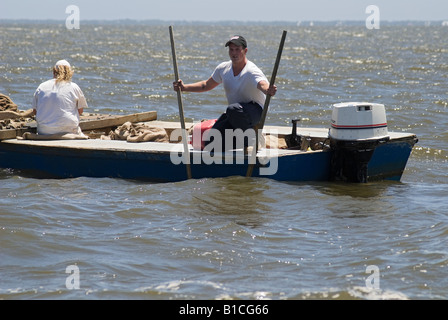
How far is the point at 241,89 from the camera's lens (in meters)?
8.45

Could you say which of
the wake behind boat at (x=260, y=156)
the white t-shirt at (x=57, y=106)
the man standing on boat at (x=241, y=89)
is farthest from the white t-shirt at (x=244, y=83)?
the white t-shirt at (x=57, y=106)

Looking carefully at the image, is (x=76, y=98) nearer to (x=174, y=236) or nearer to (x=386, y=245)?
(x=174, y=236)

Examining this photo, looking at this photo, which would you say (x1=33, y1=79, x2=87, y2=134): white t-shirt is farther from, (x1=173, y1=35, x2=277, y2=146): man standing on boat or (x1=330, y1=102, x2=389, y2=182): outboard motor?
(x1=330, y1=102, x2=389, y2=182): outboard motor

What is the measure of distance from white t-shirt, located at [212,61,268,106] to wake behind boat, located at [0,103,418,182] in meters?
0.50

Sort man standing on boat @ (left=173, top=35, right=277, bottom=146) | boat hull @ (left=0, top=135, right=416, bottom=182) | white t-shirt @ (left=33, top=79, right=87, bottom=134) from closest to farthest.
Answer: man standing on boat @ (left=173, top=35, right=277, bottom=146) < boat hull @ (left=0, top=135, right=416, bottom=182) < white t-shirt @ (left=33, top=79, right=87, bottom=134)

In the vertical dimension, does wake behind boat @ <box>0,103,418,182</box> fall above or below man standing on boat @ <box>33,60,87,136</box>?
below

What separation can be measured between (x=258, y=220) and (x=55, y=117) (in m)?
2.92

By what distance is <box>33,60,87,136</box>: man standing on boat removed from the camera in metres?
9.18

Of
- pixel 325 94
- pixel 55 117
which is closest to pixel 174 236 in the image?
pixel 55 117

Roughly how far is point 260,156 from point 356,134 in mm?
978

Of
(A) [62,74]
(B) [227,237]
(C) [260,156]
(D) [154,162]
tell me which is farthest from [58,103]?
(B) [227,237]

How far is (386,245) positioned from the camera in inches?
266

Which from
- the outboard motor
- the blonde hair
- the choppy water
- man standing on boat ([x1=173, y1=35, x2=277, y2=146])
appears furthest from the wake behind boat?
the blonde hair
